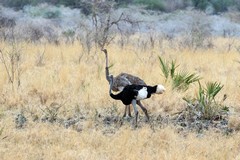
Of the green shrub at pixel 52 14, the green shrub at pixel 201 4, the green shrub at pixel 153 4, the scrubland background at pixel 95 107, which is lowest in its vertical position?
the green shrub at pixel 52 14

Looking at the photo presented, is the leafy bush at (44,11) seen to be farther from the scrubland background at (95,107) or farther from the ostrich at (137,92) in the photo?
the ostrich at (137,92)

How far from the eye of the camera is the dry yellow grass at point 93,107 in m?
5.57

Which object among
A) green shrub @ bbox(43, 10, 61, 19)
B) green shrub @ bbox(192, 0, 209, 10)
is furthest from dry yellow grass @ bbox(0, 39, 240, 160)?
green shrub @ bbox(192, 0, 209, 10)

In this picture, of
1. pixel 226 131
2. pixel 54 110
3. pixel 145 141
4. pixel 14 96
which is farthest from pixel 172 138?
pixel 14 96

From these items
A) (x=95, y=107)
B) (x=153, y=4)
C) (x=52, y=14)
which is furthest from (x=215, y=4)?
(x=95, y=107)

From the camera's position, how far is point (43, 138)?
6.00 metres

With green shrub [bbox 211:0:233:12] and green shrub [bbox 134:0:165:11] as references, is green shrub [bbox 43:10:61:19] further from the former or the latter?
green shrub [bbox 211:0:233:12]

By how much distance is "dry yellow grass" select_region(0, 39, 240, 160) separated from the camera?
219 inches

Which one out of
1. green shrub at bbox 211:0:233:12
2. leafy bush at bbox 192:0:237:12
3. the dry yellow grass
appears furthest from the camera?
green shrub at bbox 211:0:233:12

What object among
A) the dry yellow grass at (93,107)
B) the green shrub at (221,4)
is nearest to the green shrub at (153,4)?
the green shrub at (221,4)

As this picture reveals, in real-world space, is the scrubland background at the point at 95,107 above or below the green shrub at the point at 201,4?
above

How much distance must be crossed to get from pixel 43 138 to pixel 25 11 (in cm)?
2300

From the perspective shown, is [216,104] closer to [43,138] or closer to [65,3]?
[43,138]

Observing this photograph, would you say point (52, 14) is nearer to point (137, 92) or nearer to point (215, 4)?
point (215, 4)
